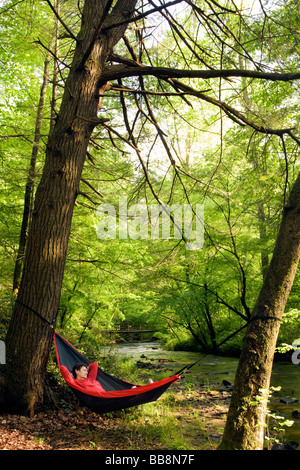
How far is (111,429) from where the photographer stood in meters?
3.17

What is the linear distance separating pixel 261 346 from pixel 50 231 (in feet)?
6.64

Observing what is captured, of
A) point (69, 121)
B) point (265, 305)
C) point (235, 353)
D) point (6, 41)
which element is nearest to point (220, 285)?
point (235, 353)

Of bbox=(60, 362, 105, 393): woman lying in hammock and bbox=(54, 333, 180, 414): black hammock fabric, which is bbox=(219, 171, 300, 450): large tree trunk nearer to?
bbox=(54, 333, 180, 414): black hammock fabric

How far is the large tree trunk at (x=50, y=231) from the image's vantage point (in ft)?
9.50

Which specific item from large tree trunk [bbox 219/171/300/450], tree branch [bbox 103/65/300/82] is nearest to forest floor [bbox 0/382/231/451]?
large tree trunk [bbox 219/171/300/450]

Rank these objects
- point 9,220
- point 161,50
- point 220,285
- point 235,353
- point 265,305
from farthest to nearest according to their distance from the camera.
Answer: point 235,353 < point 220,285 < point 9,220 < point 161,50 < point 265,305

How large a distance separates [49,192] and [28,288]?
2.88 ft

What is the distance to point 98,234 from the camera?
669 centimetres
